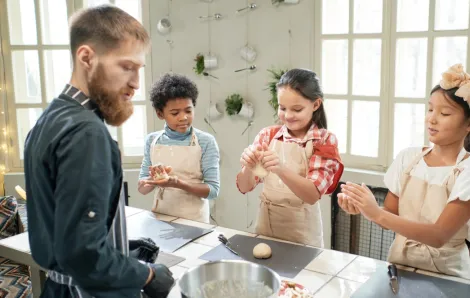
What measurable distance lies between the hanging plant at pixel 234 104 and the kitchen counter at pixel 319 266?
1.65m

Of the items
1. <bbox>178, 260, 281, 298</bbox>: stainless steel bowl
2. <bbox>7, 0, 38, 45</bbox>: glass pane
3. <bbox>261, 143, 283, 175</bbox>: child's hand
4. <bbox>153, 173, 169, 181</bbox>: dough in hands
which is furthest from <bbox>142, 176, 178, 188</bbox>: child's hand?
<bbox>7, 0, 38, 45</bbox>: glass pane

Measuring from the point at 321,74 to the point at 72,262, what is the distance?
8.56 ft

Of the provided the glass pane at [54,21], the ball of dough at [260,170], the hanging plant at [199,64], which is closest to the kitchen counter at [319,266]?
the ball of dough at [260,170]

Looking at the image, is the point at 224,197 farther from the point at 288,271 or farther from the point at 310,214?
the point at 288,271

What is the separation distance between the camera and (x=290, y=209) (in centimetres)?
204

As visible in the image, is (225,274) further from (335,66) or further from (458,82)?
(335,66)

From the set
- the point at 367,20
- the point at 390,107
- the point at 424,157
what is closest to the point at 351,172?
the point at 390,107

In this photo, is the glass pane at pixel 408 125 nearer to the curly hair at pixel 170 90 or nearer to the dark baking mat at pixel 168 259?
the curly hair at pixel 170 90

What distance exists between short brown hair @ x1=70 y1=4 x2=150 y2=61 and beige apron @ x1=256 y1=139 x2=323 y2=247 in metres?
1.02

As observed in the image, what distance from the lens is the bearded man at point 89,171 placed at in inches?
38.9

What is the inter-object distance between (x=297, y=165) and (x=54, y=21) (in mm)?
2399

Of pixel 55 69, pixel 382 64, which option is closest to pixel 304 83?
pixel 382 64

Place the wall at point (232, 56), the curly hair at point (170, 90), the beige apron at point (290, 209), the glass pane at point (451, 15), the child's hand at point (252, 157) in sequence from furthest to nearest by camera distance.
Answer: the wall at point (232, 56)
the glass pane at point (451, 15)
the curly hair at point (170, 90)
the beige apron at point (290, 209)
the child's hand at point (252, 157)

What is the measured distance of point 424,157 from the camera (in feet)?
5.74
